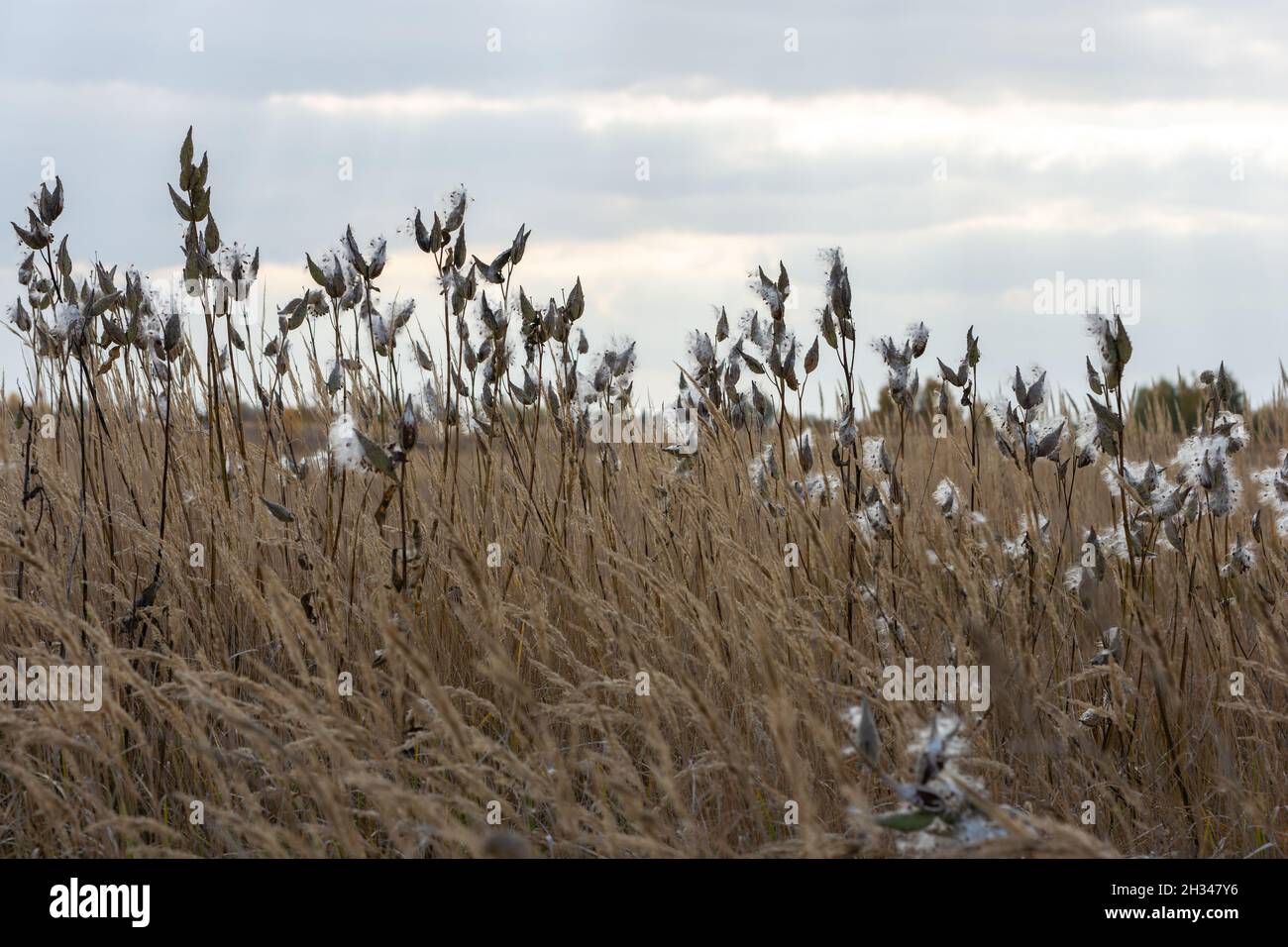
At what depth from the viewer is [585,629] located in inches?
110

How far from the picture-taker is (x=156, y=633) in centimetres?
267

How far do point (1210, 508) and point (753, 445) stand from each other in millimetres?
1627

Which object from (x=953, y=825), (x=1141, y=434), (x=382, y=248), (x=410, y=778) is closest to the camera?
(x=953, y=825)

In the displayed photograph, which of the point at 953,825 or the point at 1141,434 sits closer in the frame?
the point at 953,825

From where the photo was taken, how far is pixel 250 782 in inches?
95.2

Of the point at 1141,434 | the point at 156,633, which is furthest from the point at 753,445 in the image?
the point at 1141,434

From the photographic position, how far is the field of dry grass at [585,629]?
1.89 m

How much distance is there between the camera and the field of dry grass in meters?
1.89

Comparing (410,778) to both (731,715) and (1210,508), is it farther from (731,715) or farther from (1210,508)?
(1210,508)
